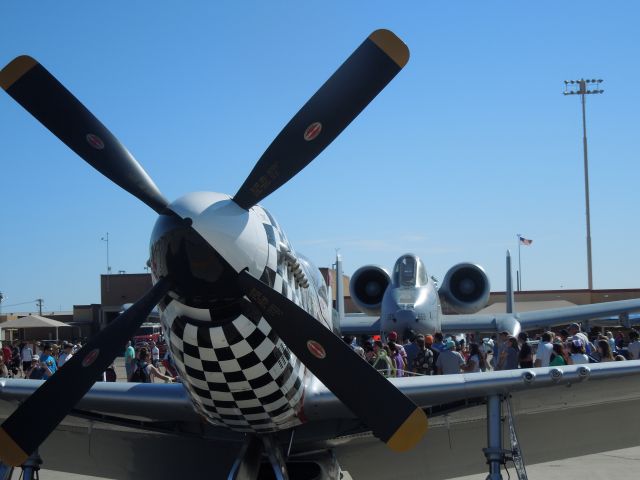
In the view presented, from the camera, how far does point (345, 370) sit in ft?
16.8

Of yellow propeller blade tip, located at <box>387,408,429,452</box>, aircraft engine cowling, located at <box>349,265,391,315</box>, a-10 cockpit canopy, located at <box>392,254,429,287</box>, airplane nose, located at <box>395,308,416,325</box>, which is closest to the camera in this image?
yellow propeller blade tip, located at <box>387,408,429,452</box>

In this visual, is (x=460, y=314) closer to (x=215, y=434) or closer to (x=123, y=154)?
(x=215, y=434)

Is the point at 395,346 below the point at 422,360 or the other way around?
the other way around

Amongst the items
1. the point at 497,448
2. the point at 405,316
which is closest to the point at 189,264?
the point at 497,448

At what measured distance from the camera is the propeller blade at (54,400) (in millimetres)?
4969

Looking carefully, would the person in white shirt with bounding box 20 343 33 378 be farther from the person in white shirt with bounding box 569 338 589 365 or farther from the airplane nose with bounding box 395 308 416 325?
the person in white shirt with bounding box 569 338 589 365

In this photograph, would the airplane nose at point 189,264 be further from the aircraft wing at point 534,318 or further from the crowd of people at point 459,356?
the aircraft wing at point 534,318

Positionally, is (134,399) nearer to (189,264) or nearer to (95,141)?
(189,264)

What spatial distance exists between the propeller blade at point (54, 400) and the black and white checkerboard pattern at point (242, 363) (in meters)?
0.53

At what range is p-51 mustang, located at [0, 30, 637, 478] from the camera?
16.3ft

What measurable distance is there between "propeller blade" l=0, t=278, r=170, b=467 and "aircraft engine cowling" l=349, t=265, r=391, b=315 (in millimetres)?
20859

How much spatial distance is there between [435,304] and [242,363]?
16527mm

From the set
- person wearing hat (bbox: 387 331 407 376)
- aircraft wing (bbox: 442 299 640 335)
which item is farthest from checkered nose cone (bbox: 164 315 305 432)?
aircraft wing (bbox: 442 299 640 335)

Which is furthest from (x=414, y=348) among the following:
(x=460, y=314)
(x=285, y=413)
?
(x=460, y=314)
